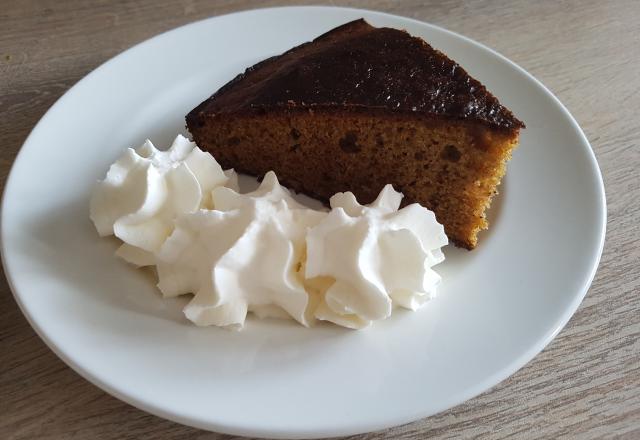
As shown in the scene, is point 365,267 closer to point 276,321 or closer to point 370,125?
Answer: point 276,321

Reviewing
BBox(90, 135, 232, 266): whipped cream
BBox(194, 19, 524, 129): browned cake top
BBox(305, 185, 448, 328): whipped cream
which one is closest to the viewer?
BBox(305, 185, 448, 328): whipped cream

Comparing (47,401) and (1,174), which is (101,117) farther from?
(47,401)

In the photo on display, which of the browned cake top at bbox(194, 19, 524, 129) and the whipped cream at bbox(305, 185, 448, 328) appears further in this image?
the browned cake top at bbox(194, 19, 524, 129)

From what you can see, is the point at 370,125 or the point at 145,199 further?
→ the point at 370,125

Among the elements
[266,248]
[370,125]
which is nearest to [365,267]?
[266,248]

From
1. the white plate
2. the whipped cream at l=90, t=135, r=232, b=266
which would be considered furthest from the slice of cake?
the whipped cream at l=90, t=135, r=232, b=266

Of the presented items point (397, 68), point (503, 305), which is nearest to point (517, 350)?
point (503, 305)

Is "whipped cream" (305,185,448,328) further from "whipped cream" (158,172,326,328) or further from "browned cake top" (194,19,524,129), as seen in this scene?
"browned cake top" (194,19,524,129)

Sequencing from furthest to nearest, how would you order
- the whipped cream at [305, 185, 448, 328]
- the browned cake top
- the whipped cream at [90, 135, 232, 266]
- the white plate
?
the browned cake top, the whipped cream at [90, 135, 232, 266], the whipped cream at [305, 185, 448, 328], the white plate
